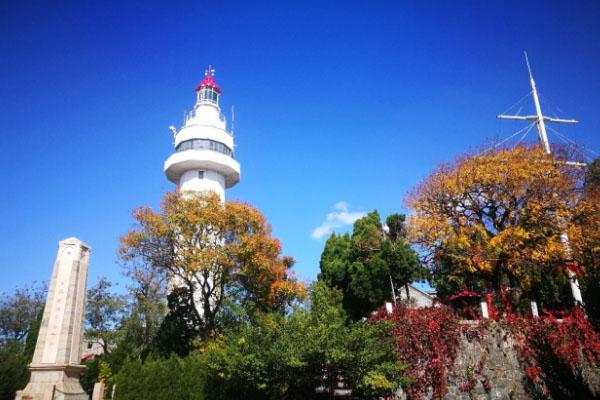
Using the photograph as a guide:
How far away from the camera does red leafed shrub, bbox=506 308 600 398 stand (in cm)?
1049

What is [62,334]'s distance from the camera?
12000mm

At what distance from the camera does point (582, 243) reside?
43.0 ft

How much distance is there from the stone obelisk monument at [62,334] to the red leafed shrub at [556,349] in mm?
12175

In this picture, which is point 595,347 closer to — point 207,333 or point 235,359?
point 235,359

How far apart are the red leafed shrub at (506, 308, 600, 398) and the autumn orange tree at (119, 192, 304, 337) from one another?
9827mm

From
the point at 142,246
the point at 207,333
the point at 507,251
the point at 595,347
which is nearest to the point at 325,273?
the point at 207,333

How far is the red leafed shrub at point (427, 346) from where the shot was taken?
33.0ft

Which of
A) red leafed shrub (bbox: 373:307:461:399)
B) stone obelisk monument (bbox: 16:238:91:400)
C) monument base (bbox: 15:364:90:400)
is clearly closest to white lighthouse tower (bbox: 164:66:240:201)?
stone obelisk monument (bbox: 16:238:91:400)

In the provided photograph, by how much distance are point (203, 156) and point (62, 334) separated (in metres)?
15.5

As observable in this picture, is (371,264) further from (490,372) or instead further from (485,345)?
(490,372)

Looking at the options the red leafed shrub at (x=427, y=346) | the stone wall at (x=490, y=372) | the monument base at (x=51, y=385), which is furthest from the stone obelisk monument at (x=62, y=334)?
the stone wall at (x=490, y=372)

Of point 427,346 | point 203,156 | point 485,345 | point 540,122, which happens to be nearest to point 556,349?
point 485,345

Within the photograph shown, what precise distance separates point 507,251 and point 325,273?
13537mm

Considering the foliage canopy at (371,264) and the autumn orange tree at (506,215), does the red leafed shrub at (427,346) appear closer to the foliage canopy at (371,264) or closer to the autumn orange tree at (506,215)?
the autumn orange tree at (506,215)
